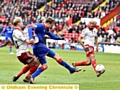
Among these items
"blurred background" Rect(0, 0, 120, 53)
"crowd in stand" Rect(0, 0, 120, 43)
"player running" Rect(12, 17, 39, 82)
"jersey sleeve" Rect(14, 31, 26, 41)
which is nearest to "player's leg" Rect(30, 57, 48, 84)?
"player running" Rect(12, 17, 39, 82)

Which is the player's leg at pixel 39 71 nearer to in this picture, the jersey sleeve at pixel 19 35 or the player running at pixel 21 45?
the player running at pixel 21 45

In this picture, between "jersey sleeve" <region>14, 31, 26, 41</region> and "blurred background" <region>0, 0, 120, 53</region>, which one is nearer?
"jersey sleeve" <region>14, 31, 26, 41</region>

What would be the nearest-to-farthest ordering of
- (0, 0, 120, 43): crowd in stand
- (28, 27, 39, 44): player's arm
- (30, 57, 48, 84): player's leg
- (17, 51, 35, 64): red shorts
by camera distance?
(28, 27, 39, 44): player's arm
(17, 51, 35, 64): red shorts
(30, 57, 48, 84): player's leg
(0, 0, 120, 43): crowd in stand

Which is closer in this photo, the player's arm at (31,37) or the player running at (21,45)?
the player's arm at (31,37)

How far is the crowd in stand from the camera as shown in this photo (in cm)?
4147

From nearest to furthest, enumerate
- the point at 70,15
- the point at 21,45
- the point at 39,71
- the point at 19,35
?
the point at 19,35 → the point at 21,45 → the point at 39,71 → the point at 70,15

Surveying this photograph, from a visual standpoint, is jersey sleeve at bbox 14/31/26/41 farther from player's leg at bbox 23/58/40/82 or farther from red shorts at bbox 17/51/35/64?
player's leg at bbox 23/58/40/82

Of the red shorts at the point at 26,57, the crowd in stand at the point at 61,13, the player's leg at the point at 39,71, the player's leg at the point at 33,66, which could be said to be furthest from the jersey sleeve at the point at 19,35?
the crowd in stand at the point at 61,13

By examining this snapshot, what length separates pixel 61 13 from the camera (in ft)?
151

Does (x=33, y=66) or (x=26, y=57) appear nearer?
(x=26, y=57)

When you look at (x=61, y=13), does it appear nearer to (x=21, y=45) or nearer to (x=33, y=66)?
(x=33, y=66)

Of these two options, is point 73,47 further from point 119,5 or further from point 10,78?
point 10,78

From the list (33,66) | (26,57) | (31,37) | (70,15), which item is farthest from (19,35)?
(70,15)

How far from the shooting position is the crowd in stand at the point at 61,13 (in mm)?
41469
